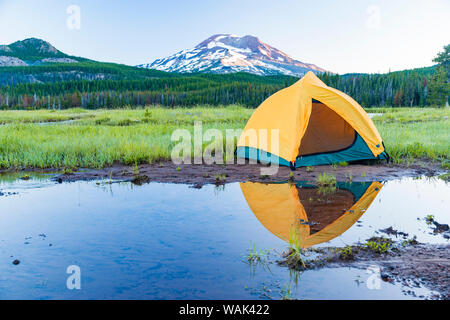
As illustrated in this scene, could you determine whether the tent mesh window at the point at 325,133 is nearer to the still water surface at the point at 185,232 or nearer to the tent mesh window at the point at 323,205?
the still water surface at the point at 185,232

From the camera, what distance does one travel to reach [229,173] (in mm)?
8836

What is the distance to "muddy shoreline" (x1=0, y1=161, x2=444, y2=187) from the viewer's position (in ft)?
27.1

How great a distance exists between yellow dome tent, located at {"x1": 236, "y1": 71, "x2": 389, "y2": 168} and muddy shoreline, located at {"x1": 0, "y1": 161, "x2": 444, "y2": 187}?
0.39 m

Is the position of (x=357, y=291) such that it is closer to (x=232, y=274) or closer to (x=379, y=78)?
→ (x=232, y=274)

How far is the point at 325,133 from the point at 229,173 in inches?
137

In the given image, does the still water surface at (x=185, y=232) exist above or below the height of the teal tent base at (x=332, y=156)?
below

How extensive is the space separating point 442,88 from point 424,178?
153 feet

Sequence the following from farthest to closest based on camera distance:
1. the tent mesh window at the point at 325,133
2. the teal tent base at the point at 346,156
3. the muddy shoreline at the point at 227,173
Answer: the tent mesh window at the point at 325,133 < the teal tent base at the point at 346,156 < the muddy shoreline at the point at 227,173

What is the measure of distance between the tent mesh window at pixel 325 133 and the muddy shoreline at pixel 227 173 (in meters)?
0.84

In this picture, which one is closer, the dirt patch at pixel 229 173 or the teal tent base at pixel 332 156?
the dirt patch at pixel 229 173

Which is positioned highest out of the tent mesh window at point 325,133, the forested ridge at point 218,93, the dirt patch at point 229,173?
the forested ridge at point 218,93

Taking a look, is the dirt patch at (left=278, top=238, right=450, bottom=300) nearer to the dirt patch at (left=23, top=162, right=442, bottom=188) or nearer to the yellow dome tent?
the dirt patch at (left=23, top=162, right=442, bottom=188)

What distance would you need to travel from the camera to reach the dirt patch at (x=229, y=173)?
827 centimetres

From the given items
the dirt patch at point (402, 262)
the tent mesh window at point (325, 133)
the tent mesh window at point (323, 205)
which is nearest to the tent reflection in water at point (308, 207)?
the tent mesh window at point (323, 205)
